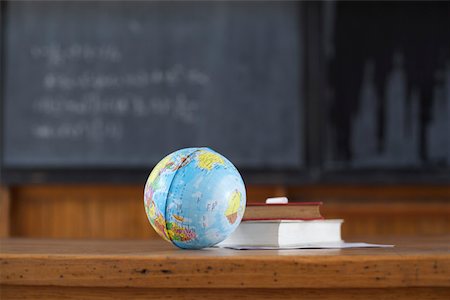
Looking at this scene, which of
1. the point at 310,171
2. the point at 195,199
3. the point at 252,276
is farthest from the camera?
the point at 310,171

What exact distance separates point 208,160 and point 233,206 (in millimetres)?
74

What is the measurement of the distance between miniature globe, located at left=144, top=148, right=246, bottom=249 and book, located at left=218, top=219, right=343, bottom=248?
79 millimetres

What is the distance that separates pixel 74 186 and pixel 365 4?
1.48m

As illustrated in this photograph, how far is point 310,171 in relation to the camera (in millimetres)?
3205

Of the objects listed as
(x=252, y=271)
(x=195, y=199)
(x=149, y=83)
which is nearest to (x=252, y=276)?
(x=252, y=271)

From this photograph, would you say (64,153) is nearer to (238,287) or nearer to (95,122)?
(95,122)

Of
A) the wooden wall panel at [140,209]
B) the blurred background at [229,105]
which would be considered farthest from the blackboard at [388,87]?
the wooden wall panel at [140,209]

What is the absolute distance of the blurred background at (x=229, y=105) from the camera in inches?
126

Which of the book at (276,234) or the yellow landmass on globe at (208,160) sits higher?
the yellow landmass on globe at (208,160)

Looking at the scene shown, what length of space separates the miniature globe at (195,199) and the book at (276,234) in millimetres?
79

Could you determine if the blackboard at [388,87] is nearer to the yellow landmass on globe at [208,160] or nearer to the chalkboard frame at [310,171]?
the chalkboard frame at [310,171]

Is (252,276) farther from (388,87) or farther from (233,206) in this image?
(388,87)

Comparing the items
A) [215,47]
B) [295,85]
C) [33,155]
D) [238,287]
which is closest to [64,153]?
[33,155]

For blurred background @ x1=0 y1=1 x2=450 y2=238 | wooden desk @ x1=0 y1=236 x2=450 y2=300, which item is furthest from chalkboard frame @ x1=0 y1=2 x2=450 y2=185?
wooden desk @ x1=0 y1=236 x2=450 y2=300
